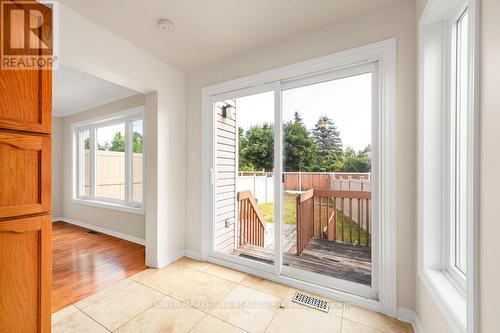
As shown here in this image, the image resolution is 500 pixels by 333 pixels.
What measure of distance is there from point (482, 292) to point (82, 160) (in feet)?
18.7

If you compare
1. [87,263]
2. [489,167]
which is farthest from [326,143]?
[87,263]

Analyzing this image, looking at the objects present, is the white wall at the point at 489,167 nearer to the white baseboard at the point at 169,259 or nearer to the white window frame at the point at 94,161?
the white baseboard at the point at 169,259

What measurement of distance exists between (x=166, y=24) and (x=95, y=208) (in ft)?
11.9

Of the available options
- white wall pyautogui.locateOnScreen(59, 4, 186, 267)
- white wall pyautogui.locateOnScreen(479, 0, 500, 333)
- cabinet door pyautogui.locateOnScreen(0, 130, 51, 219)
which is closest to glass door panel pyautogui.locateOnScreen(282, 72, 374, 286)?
white wall pyautogui.locateOnScreen(479, 0, 500, 333)

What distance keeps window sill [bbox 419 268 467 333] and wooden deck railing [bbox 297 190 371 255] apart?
0.57 meters

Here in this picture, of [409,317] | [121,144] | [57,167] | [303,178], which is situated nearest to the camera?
[409,317]

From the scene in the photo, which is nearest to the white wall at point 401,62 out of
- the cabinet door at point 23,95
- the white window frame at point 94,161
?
the cabinet door at point 23,95

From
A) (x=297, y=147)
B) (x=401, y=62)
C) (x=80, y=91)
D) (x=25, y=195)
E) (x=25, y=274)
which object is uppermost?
(x=80, y=91)

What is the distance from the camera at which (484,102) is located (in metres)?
0.87

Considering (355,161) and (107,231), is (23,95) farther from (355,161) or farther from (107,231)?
(107,231)

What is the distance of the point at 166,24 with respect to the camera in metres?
1.92

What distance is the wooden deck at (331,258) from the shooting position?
6.41 feet

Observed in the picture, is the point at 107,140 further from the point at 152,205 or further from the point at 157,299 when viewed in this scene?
the point at 157,299

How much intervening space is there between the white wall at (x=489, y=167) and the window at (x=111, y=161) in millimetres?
3752
